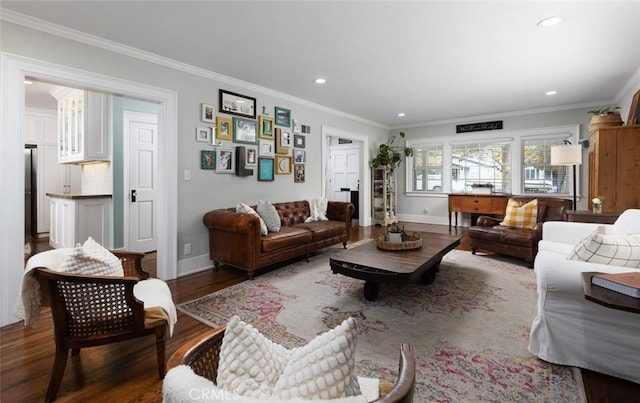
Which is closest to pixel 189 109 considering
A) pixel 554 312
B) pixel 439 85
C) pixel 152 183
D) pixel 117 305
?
pixel 152 183

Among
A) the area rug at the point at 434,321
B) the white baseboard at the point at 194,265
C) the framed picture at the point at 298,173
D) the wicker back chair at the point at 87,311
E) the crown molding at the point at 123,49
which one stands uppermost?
the crown molding at the point at 123,49

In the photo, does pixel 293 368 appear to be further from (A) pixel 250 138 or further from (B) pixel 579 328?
(A) pixel 250 138

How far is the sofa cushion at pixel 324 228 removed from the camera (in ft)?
13.5

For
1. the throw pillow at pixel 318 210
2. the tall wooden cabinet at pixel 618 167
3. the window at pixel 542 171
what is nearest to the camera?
the tall wooden cabinet at pixel 618 167

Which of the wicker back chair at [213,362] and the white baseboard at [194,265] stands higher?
the wicker back chair at [213,362]

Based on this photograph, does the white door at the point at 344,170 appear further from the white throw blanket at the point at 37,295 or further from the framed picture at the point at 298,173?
the white throw blanket at the point at 37,295

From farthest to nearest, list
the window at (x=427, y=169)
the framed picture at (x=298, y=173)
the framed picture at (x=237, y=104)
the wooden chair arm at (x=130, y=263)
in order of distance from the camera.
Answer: the window at (x=427, y=169)
the framed picture at (x=298, y=173)
the framed picture at (x=237, y=104)
the wooden chair arm at (x=130, y=263)

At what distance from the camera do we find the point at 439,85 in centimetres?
439

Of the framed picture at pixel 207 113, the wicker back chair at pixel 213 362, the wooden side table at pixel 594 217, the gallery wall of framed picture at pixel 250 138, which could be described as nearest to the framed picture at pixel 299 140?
the gallery wall of framed picture at pixel 250 138

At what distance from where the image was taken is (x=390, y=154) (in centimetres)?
773

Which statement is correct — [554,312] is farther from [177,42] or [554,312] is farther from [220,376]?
[177,42]

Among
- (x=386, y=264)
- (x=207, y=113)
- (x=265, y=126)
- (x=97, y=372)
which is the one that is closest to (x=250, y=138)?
(x=265, y=126)

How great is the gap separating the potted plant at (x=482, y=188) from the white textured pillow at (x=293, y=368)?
6.59 metres

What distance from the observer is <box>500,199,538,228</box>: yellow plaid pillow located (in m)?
4.20
